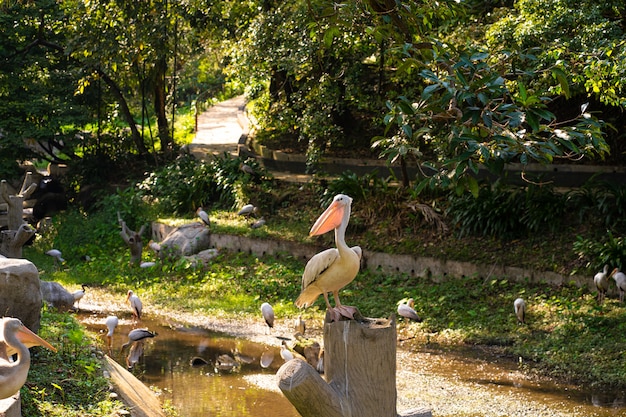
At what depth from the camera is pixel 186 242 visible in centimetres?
1759

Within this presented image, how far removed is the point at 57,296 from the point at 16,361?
318 inches

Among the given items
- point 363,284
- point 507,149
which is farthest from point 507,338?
point 507,149

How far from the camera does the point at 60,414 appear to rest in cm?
747

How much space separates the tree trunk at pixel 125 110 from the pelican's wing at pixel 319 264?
50.1 feet

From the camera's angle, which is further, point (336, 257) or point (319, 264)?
point (319, 264)

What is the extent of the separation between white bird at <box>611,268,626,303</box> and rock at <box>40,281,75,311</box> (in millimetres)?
8466

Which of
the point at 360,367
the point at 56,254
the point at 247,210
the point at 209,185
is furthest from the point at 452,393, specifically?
the point at 209,185

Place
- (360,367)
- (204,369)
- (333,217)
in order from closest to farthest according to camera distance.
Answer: (360,367) → (333,217) → (204,369)

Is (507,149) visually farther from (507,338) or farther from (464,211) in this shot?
(464,211)

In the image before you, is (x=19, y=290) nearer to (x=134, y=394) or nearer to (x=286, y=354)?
(x=134, y=394)

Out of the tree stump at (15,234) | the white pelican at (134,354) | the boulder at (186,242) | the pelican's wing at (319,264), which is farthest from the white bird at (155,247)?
the pelican's wing at (319,264)

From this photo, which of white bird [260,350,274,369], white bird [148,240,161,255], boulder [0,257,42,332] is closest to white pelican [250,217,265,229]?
white bird [148,240,161,255]

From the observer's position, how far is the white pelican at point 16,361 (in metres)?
5.95

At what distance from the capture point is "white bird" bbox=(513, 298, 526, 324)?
1241 centimetres
